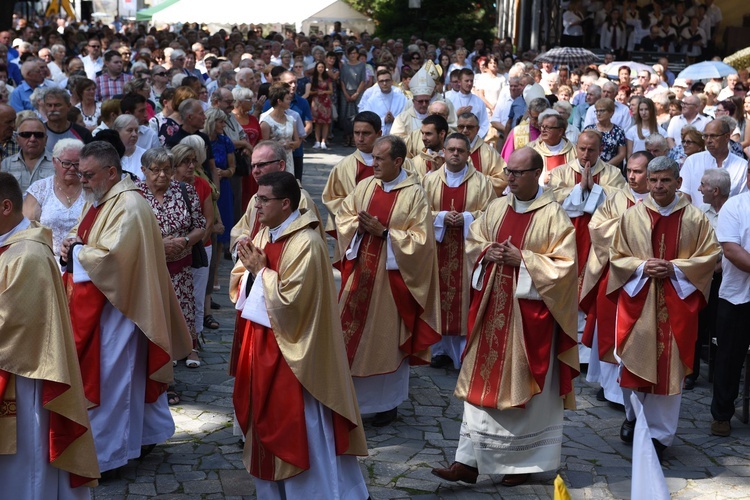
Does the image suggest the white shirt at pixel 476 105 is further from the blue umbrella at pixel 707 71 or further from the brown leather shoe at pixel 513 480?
the brown leather shoe at pixel 513 480

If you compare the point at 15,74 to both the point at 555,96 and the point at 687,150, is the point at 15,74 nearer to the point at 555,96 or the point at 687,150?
the point at 555,96

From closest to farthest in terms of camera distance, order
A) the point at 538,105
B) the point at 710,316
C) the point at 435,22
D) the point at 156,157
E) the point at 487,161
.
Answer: the point at 156,157 < the point at 710,316 < the point at 487,161 < the point at 538,105 < the point at 435,22

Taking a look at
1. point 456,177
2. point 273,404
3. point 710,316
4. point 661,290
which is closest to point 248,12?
point 456,177

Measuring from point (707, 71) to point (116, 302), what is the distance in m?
14.7

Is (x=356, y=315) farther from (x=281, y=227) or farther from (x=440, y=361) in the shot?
(x=281, y=227)

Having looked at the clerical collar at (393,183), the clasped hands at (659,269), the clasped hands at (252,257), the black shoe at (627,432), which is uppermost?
the clerical collar at (393,183)

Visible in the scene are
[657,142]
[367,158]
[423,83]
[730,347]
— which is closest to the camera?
[730,347]

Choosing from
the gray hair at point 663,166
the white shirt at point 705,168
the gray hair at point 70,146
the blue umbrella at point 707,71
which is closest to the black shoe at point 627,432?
the gray hair at point 663,166

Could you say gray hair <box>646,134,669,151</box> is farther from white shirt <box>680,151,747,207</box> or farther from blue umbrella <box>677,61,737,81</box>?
blue umbrella <box>677,61,737,81</box>

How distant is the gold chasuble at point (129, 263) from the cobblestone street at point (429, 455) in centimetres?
68

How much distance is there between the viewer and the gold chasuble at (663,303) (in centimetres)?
661

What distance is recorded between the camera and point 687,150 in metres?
10.1

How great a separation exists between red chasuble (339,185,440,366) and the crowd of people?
12mm

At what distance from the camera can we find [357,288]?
288 inches
